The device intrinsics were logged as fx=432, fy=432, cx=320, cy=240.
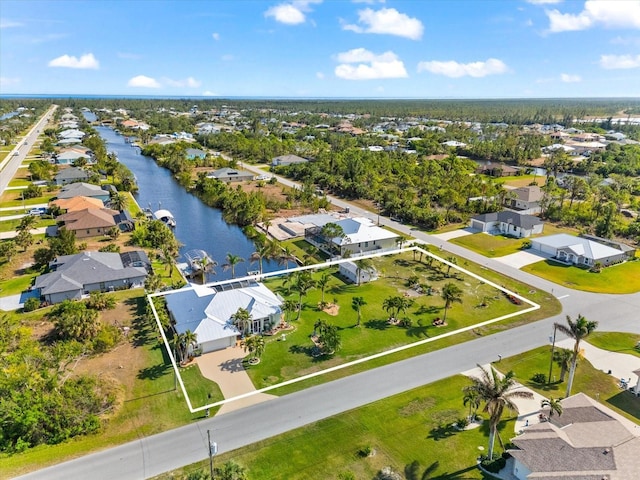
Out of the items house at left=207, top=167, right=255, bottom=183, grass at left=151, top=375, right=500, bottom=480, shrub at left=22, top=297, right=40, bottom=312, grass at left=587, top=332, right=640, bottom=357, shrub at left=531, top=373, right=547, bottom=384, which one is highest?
house at left=207, top=167, right=255, bottom=183

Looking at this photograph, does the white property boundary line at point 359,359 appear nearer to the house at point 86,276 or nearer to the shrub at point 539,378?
the house at point 86,276

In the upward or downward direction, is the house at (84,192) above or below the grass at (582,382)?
above

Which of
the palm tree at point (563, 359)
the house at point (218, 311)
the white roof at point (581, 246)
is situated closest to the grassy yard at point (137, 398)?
the house at point (218, 311)

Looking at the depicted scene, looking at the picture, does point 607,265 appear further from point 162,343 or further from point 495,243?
point 162,343

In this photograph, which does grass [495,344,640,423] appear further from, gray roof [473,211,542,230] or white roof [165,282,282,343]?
gray roof [473,211,542,230]

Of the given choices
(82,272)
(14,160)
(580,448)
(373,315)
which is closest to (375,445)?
(580,448)

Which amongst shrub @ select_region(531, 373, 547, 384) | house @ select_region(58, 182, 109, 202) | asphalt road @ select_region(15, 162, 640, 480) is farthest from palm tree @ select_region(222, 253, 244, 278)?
house @ select_region(58, 182, 109, 202)

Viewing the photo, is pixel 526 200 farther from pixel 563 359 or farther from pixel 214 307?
pixel 214 307
